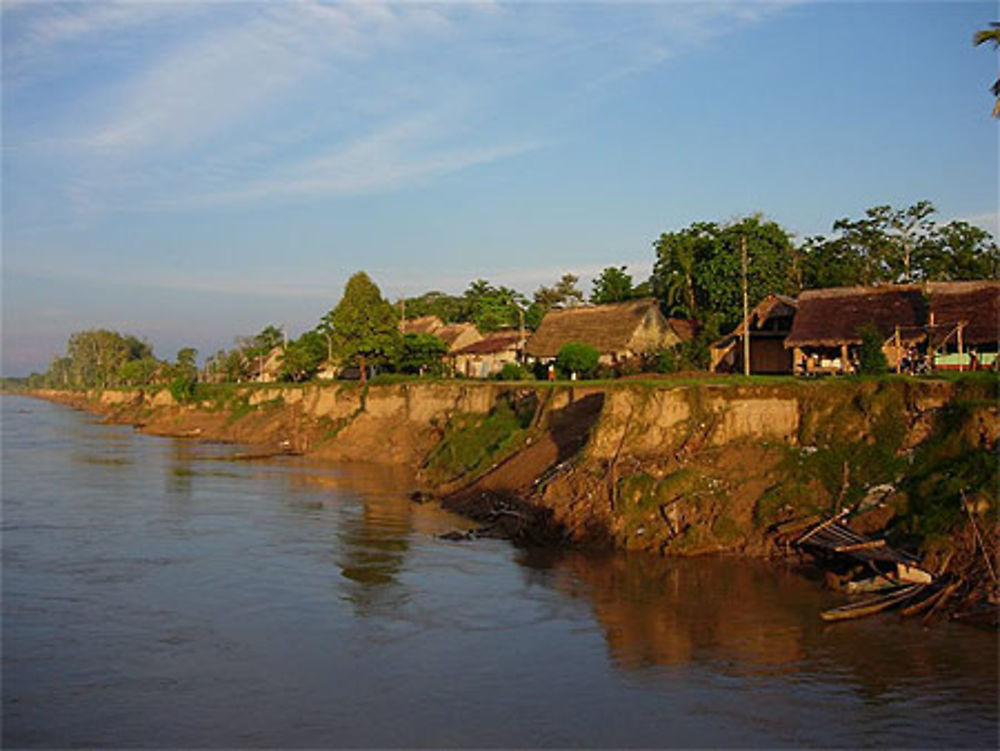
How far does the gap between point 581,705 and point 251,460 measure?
35.0m

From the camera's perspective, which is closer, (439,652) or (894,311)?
(439,652)

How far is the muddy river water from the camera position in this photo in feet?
41.4

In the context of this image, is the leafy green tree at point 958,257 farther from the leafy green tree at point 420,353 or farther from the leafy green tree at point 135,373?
the leafy green tree at point 135,373

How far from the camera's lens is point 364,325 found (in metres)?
57.9

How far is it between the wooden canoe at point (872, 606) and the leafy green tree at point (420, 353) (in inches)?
1728

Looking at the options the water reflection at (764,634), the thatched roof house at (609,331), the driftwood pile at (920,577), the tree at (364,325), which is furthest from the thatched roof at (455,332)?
the driftwood pile at (920,577)

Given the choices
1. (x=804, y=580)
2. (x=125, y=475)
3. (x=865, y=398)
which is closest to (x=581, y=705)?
(x=804, y=580)

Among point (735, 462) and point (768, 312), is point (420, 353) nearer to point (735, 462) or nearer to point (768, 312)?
point (768, 312)

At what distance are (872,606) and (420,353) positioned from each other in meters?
45.2

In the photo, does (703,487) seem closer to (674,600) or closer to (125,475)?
(674,600)

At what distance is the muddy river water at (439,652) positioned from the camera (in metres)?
12.6

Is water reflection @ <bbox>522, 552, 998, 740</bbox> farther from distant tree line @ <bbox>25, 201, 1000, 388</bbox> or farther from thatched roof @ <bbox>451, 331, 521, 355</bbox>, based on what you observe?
thatched roof @ <bbox>451, 331, 521, 355</bbox>

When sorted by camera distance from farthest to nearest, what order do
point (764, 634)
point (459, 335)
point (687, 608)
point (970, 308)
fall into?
1. point (459, 335)
2. point (970, 308)
3. point (687, 608)
4. point (764, 634)

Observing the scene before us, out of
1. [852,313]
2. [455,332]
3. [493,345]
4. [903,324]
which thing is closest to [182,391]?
[455,332]
